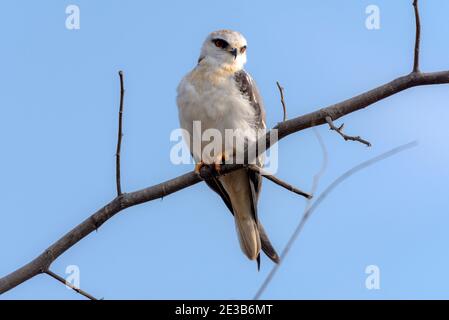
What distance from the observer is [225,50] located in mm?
6512

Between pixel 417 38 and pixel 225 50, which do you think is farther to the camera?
pixel 225 50

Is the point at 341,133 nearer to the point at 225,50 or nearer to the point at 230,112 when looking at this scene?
the point at 230,112

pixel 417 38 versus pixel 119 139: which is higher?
pixel 417 38

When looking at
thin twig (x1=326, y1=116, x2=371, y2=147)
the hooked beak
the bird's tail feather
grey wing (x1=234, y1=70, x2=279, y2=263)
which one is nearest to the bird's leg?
grey wing (x1=234, y1=70, x2=279, y2=263)

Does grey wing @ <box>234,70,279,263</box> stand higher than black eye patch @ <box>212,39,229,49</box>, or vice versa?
black eye patch @ <box>212,39,229,49</box>

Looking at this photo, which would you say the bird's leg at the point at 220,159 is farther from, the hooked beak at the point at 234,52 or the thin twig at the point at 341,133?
the thin twig at the point at 341,133

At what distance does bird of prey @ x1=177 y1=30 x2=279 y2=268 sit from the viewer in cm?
585

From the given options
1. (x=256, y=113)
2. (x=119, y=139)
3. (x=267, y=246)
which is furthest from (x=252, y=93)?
(x=119, y=139)

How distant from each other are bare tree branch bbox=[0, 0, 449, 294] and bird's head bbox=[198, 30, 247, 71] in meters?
2.15

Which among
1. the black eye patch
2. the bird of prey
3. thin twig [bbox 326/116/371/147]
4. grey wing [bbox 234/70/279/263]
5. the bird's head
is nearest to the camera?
thin twig [bbox 326/116/371/147]

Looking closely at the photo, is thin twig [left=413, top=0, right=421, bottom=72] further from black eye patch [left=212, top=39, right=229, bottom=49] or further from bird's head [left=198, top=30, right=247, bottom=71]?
black eye patch [left=212, top=39, right=229, bottom=49]

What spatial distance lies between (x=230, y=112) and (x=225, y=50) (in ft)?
3.04

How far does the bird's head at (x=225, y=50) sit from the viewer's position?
6.37 metres

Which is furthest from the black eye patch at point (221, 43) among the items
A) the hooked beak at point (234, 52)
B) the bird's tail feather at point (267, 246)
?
the bird's tail feather at point (267, 246)
